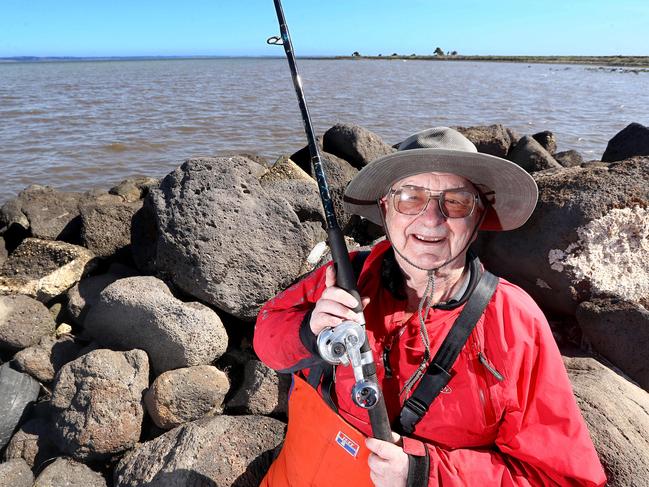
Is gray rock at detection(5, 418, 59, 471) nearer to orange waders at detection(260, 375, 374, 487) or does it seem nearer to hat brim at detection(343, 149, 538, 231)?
orange waders at detection(260, 375, 374, 487)

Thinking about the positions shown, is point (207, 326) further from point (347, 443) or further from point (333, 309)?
point (333, 309)

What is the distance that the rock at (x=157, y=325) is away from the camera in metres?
3.87

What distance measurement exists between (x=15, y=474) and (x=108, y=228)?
121 inches

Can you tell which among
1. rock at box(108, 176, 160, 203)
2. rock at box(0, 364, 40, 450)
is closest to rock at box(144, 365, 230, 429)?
rock at box(0, 364, 40, 450)

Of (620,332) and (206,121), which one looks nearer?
(620,332)

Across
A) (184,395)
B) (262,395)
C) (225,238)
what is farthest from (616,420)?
(225,238)

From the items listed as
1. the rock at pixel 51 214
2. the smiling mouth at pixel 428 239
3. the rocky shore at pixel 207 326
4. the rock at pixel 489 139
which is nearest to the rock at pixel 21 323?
the rocky shore at pixel 207 326

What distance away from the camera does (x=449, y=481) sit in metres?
1.76

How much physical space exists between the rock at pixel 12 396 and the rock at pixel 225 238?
1.40m

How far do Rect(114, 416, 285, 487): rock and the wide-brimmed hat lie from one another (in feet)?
6.01

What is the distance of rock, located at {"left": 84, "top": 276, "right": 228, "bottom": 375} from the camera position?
3869 millimetres

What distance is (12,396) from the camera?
3.82 m

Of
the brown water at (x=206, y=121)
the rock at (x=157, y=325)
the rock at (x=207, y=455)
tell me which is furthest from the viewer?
the brown water at (x=206, y=121)

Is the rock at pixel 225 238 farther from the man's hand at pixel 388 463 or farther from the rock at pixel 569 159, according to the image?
the rock at pixel 569 159
